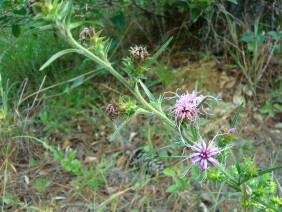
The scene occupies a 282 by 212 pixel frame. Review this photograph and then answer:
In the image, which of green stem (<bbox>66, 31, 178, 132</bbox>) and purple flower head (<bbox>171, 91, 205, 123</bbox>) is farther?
A: purple flower head (<bbox>171, 91, 205, 123</bbox>)

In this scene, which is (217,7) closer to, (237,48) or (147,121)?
(237,48)

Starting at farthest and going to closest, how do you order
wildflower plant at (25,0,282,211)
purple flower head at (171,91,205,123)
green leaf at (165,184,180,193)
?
green leaf at (165,184,180,193) → purple flower head at (171,91,205,123) → wildflower plant at (25,0,282,211)

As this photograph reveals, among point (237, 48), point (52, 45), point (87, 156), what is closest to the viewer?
point (87, 156)

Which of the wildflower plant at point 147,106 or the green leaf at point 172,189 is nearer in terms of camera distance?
the wildflower plant at point 147,106

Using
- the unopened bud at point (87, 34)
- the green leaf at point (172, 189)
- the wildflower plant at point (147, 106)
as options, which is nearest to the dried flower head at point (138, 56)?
the wildflower plant at point (147, 106)

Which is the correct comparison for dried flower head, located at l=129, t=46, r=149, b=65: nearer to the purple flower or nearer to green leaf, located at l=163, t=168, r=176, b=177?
the purple flower

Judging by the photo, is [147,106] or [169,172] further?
[169,172]

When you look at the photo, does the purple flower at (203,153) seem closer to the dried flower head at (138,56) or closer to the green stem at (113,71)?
the green stem at (113,71)

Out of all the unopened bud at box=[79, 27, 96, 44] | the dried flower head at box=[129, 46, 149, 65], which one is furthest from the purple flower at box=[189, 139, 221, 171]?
the unopened bud at box=[79, 27, 96, 44]

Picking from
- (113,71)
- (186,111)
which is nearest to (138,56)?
(113,71)

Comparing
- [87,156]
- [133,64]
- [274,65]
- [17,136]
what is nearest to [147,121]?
[87,156]

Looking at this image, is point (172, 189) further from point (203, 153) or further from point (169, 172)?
point (203, 153)
